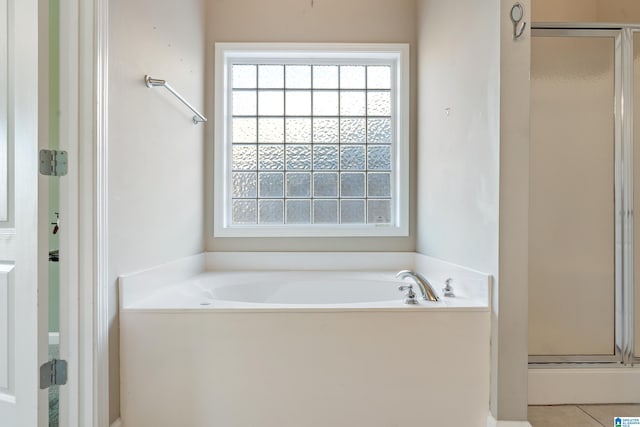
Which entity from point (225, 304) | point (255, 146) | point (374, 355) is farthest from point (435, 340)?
point (255, 146)

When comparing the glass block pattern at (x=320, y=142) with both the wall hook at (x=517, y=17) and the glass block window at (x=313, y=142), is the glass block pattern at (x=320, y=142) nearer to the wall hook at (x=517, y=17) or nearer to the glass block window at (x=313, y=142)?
the glass block window at (x=313, y=142)

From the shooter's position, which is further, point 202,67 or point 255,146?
point 255,146

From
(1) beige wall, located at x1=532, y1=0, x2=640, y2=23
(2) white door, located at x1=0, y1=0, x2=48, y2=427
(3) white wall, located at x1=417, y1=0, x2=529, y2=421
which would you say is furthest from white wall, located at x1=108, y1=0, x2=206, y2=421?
(1) beige wall, located at x1=532, y1=0, x2=640, y2=23

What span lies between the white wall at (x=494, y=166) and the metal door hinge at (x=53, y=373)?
1.64 metres

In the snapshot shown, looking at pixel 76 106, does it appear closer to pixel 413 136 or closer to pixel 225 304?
pixel 225 304

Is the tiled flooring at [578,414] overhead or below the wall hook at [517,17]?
below

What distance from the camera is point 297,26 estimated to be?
100 inches

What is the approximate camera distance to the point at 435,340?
1502 mm

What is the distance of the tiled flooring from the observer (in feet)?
5.31

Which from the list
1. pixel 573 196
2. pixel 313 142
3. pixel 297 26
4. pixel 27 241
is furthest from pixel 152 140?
pixel 573 196

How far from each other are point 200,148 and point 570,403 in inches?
100

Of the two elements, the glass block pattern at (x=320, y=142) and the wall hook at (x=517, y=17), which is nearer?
the wall hook at (x=517, y=17)

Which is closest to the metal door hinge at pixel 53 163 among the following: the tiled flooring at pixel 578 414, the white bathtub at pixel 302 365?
the white bathtub at pixel 302 365

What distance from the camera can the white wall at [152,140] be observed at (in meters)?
1.45
